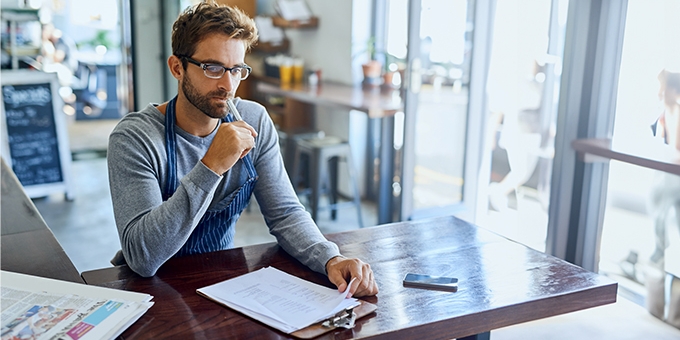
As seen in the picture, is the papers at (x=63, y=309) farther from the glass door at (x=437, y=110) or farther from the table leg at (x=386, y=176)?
Answer: the table leg at (x=386, y=176)

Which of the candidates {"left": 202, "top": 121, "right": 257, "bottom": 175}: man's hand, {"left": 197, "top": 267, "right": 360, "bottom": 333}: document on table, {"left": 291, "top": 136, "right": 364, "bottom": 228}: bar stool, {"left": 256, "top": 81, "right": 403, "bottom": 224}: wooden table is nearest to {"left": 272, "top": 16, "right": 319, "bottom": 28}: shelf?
{"left": 256, "top": 81, "right": 403, "bottom": 224}: wooden table

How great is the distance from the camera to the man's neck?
167 cm

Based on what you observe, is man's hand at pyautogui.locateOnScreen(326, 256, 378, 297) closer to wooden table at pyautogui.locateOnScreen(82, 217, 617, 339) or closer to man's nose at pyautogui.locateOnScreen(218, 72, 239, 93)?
wooden table at pyautogui.locateOnScreen(82, 217, 617, 339)

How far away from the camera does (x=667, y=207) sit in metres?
2.62

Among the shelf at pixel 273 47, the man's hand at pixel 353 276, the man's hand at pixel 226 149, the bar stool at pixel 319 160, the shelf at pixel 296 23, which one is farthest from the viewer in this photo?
the shelf at pixel 273 47

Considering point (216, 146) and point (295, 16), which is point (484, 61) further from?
point (216, 146)

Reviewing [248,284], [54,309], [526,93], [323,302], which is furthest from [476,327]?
[526,93]

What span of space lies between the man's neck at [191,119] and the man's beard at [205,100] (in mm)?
32

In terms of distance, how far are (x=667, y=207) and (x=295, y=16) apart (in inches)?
116

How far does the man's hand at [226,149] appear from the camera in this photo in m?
1.45

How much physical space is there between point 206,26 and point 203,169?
0.37m

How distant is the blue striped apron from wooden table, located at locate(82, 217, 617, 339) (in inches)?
5.0

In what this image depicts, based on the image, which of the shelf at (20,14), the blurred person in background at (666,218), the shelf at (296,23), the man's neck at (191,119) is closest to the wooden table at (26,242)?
the man's neck at (191,119)

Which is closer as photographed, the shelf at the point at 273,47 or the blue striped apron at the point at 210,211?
the blue striped apron at the point at 210,211
